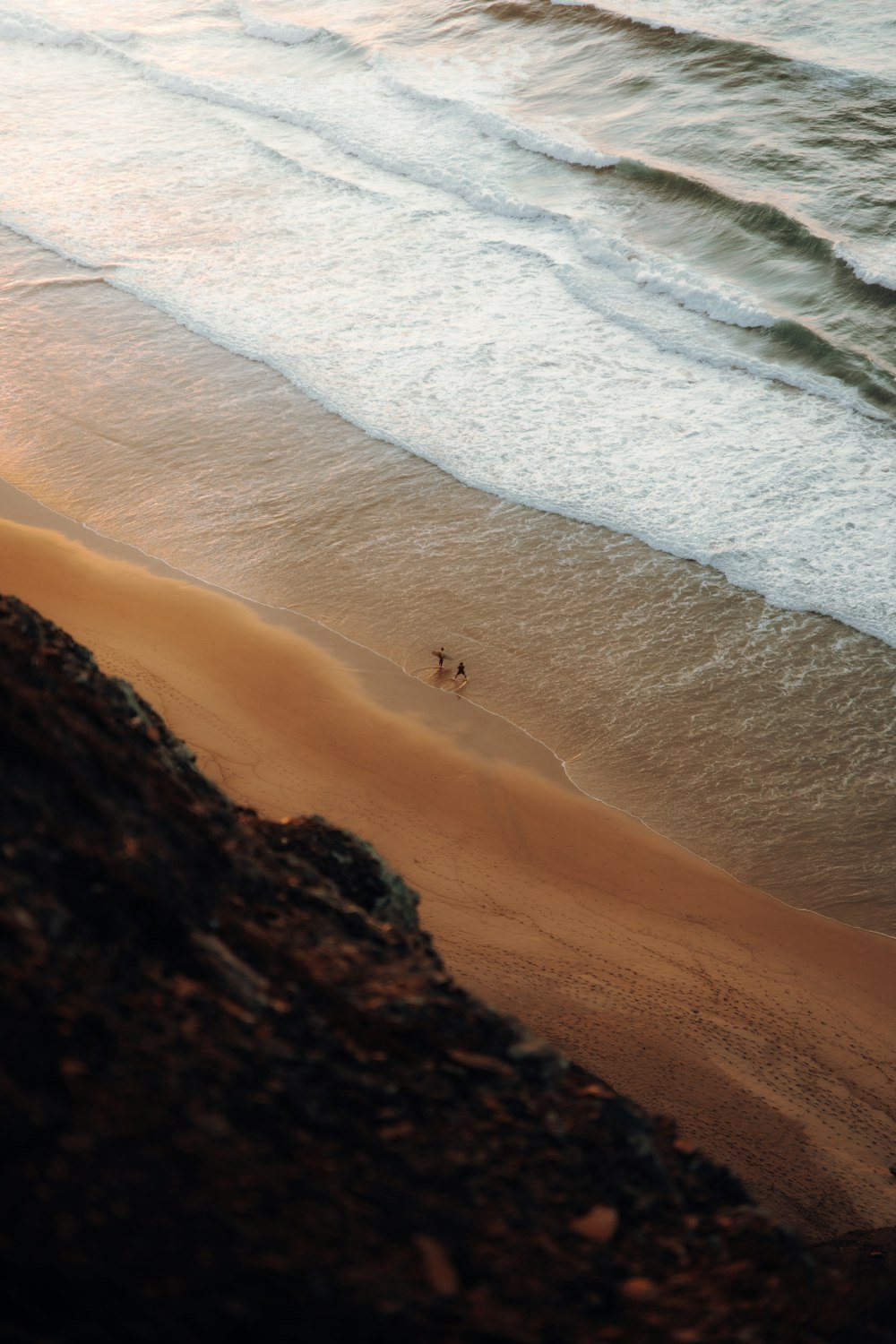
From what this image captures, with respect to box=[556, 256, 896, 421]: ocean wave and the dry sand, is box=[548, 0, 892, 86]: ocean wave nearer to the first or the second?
box=[556, 256, 896, 421]: ocean wave

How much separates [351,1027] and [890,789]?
5.76m

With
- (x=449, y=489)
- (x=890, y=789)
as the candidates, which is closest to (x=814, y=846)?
(x=890, y=789)

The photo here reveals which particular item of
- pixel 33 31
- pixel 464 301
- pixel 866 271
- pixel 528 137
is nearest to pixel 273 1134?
pixel 464 301

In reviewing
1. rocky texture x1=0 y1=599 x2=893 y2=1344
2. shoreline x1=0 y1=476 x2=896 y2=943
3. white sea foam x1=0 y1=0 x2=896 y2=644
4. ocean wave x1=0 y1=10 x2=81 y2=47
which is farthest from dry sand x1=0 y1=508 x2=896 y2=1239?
ocean wave x1=0 y1=10 x2=81 y2=47

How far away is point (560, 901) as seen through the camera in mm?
7805

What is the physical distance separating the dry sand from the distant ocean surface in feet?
1.48

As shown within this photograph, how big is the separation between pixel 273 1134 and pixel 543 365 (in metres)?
11.9

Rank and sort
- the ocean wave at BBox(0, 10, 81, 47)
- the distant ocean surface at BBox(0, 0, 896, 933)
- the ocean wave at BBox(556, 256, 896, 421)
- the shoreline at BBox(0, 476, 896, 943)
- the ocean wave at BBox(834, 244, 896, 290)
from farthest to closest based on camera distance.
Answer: the ocean wave at BBox(0, 10, 81, 47) → the ocean wave at BBox(834, 244, 896, 290) → the ocean wave at BBox(556, 256, 896, 421) → the distant ocean surface at BBox(0, 0, 896, 933) → the shoreline at BBox(0, 476, 896, 943)

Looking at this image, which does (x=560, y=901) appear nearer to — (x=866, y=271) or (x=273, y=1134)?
(x=273, y=1134)

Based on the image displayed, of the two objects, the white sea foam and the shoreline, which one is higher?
the white sea foam

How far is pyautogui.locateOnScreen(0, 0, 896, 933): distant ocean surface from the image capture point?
9695 mm

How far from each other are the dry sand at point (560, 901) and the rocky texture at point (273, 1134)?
5.00ft

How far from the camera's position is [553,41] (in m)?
23.9

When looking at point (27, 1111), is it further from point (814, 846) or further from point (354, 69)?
point (354, 69)
